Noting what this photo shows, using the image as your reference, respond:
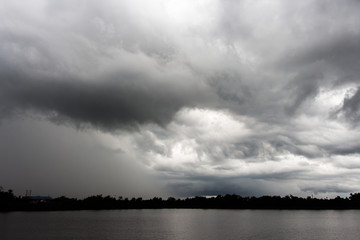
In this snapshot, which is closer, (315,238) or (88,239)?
(88,239)

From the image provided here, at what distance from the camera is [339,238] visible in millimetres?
105625

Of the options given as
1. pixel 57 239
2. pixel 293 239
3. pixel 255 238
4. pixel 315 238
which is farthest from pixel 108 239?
pixel 315 238

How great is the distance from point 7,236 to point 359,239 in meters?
122

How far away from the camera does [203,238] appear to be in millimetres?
103125

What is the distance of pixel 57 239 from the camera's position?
96.9 meters

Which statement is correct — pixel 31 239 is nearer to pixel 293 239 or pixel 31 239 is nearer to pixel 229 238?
pixel 229 238

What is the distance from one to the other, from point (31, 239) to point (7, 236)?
38.7 ft

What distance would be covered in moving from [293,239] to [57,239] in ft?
263

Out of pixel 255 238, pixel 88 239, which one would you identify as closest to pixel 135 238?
pixel 88 239

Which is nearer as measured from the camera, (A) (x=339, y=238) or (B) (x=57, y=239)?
(B) (x=57, y=239)

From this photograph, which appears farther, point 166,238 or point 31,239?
point 166,238

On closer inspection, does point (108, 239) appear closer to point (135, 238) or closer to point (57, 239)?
point (135, 238)

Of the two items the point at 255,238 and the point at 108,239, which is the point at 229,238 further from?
the point at 108,239

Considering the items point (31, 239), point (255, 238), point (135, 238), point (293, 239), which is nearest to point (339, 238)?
point (293, 239)
